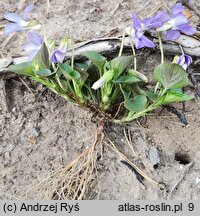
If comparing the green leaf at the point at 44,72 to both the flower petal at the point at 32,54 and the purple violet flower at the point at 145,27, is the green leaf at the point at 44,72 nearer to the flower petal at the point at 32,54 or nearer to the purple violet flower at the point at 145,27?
the flower petal at the point at 32,54

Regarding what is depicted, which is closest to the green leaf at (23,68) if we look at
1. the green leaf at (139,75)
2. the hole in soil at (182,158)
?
the green leaf at (139,75)

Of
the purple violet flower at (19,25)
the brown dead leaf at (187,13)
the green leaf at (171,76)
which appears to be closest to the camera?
the green leaf at (171,76)

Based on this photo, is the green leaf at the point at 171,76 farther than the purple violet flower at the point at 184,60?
No

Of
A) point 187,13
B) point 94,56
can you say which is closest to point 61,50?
point 94,56

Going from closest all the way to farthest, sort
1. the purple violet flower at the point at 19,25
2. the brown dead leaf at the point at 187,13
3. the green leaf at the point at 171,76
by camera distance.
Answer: the green leaf at the point at 171,76, the purple violet flower at the point at 19,25, the brown dead leaf at the point at 187,13

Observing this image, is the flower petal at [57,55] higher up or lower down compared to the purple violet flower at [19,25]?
lower down

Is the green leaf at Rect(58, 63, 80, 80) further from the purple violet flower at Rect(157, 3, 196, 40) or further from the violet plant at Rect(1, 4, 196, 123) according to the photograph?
the purple violet flower at Rect(157, 3, 196, 40)

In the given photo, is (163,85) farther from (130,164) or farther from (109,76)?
(130,164)

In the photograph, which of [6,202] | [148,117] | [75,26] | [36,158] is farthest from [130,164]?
[75,26]

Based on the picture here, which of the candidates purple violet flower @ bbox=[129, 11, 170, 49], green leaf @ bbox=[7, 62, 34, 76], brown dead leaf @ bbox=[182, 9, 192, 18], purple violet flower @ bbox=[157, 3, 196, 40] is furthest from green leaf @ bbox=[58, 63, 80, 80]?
brown dead leaf @ bbox=[182, 9, 192, 18]
